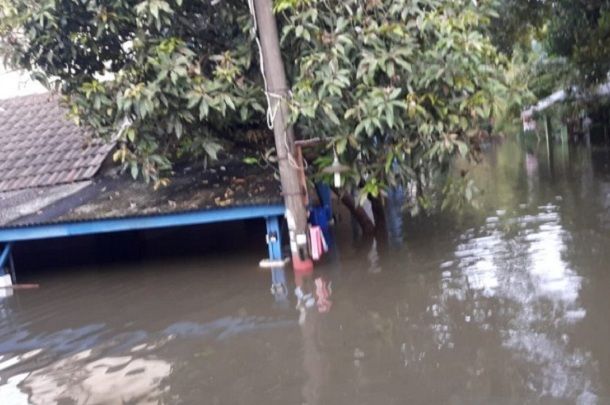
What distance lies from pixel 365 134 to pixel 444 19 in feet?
5.37

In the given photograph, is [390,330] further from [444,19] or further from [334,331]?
[444,19]

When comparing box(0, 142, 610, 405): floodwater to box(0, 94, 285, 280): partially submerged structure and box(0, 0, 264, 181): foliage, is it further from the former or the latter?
box(0, 0, 264, 181): foliage

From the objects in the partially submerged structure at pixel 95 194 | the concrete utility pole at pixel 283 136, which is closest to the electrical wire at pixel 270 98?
the concrete utility pole at pixel 283 136

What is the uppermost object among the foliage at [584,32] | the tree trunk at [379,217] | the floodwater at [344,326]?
the foliage at [584,32]

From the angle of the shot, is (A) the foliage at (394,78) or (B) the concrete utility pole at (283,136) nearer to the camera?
(A) the foliage at (394,78)

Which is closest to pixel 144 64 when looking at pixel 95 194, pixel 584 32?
pixel 95 194

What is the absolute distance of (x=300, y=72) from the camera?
26.8 ft

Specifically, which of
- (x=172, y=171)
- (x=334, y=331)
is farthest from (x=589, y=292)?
(x=172, y=171)

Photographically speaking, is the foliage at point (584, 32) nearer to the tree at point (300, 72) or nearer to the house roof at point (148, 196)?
the tree at point (300, 72)

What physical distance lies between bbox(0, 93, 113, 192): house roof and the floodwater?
1676 millimetres

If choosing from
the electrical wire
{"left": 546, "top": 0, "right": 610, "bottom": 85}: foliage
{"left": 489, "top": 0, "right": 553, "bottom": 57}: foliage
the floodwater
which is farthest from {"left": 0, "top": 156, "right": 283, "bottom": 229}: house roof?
{"left": 546, "top": 0, "right": 610, "bottom": 85}: foliage

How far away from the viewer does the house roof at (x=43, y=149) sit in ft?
36.5

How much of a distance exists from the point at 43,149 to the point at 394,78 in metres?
7.33

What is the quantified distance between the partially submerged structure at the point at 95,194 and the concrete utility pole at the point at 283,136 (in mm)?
399
